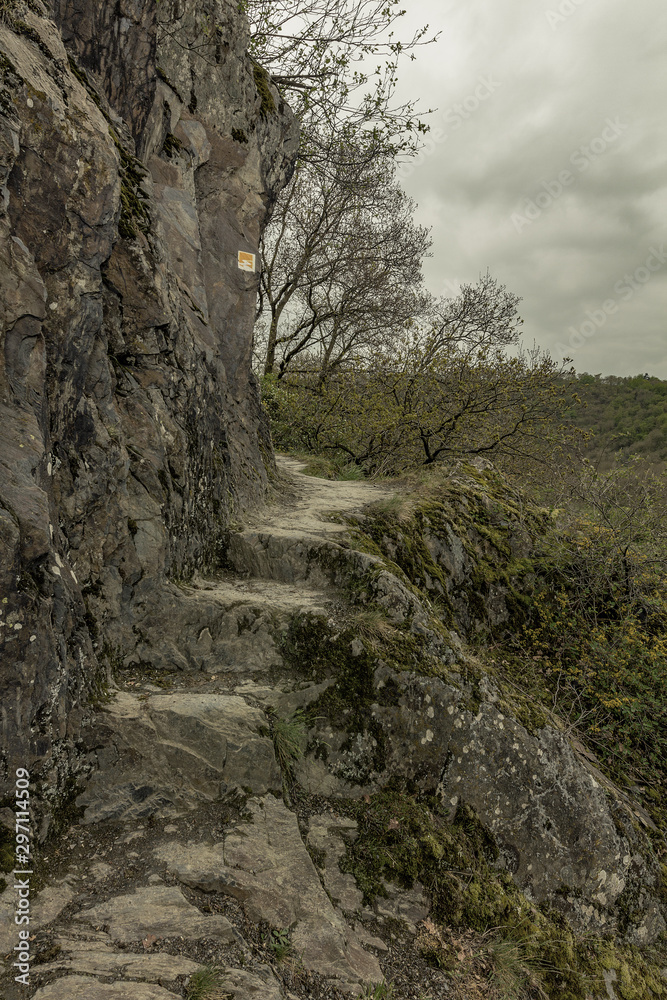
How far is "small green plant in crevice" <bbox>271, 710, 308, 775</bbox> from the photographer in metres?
3.47

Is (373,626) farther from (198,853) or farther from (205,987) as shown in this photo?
(205,987)

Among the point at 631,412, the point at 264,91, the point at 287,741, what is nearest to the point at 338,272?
the point at 264,91

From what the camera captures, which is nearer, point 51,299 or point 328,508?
point 51,299

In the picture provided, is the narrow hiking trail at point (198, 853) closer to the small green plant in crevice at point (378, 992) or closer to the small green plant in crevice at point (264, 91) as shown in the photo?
the small green plant in crevice at point (378, 992)

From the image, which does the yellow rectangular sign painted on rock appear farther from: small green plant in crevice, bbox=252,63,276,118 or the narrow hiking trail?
the narrow hiking trail

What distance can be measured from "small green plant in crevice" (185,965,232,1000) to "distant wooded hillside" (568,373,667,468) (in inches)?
818

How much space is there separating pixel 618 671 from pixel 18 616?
5.50 metres

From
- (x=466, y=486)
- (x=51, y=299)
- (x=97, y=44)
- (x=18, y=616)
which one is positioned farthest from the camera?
(x=466, y=486)

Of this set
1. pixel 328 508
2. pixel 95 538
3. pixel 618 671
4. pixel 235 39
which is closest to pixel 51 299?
pixel 95 538

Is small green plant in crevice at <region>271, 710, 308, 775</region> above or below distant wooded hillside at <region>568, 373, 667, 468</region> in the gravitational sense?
below

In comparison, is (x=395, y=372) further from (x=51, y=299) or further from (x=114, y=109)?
(x=51, y=299)

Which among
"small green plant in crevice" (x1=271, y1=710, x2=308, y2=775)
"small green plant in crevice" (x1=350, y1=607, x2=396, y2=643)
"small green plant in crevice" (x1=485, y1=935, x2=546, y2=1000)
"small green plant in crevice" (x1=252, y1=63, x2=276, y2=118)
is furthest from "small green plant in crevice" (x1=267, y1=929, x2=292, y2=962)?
"small green plant in crevice" (x1=252, y1=63, x2=276, y2=118)

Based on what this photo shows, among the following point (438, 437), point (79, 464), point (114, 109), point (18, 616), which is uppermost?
point (114, 109)

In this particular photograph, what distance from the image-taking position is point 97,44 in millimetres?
4785
